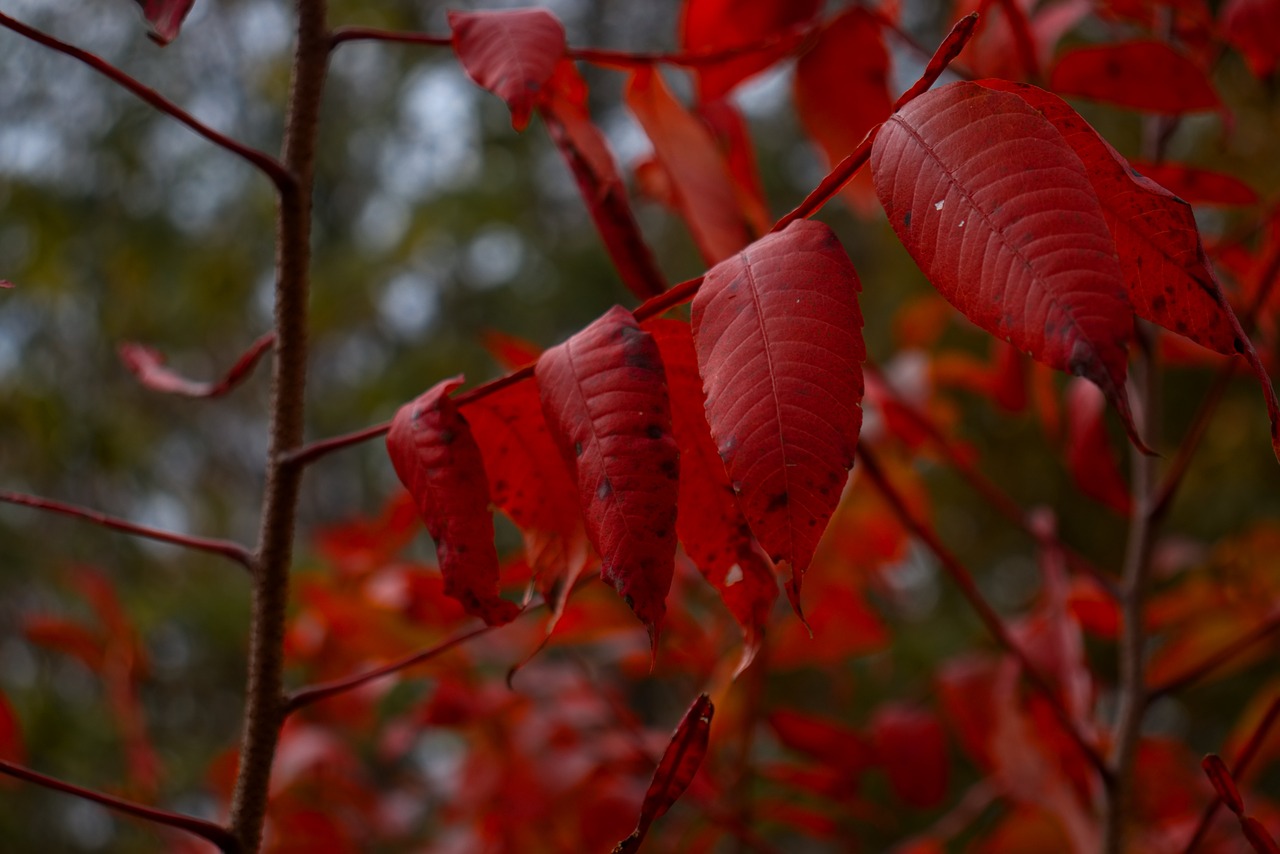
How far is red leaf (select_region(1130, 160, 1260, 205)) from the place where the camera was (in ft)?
2.25

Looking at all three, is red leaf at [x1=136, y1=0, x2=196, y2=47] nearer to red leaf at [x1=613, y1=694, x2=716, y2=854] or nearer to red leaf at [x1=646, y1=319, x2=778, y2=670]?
red leaf at [x1=646, y1=319, x2=778, y2=670]

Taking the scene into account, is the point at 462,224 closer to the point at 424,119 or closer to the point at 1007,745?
the point at 424,119

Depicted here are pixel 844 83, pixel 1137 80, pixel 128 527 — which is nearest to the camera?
pixel 128 527

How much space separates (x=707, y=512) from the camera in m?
0.47

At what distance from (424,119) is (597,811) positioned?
318cm

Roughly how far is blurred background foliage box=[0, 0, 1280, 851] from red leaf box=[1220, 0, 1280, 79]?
138 cm

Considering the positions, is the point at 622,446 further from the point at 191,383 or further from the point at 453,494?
the point at 191,383

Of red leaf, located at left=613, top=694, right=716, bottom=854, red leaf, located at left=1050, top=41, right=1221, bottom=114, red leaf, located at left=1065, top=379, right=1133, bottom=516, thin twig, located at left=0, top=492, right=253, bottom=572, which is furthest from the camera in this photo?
red leaf, located at left=1065, top=379, right=1133, bottom=516

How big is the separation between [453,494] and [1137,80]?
501 mm

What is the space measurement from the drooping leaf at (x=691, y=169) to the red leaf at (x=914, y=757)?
0.62 metres

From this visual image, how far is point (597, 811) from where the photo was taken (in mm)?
1211

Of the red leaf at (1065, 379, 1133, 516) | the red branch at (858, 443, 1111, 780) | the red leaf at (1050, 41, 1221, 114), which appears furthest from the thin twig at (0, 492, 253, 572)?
the red leaf at (1065, 379, 1133, 516)

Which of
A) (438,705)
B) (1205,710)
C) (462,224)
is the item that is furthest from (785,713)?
(462,224)

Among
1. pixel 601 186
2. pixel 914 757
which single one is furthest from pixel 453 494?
pixel 914 757
